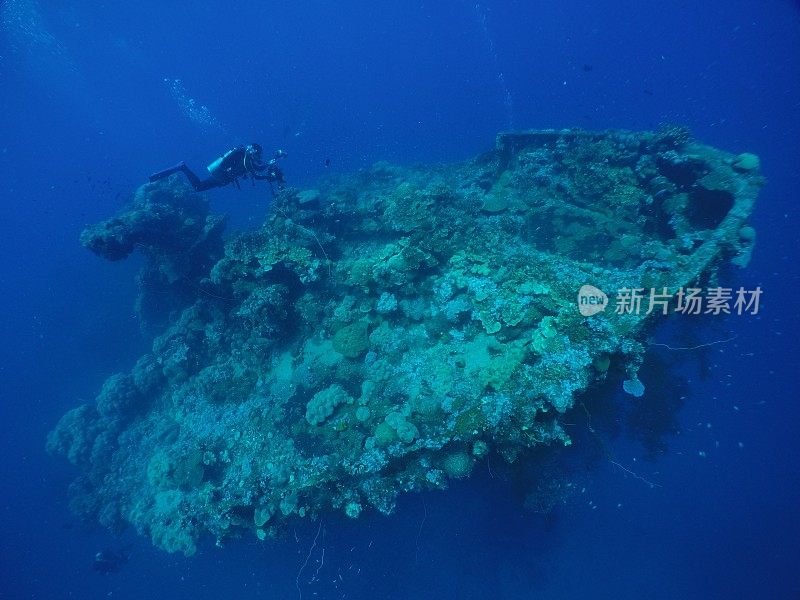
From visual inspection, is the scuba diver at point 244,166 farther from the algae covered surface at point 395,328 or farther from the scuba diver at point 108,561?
the scuba diver at point 108,561

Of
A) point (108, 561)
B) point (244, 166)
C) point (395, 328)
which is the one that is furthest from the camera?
point (108, 561)

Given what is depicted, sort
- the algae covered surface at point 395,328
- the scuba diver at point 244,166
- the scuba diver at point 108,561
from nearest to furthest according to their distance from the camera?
the algae covered surface at point 395,328 → the scuba diver at point 244,166 → the scuba diver at point 108,561

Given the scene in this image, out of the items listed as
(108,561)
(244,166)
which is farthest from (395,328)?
(108,561)

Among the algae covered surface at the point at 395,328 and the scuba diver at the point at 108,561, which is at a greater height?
the algae covered surface at the point at 395,328

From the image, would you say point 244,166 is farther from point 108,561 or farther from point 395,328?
point 108,561

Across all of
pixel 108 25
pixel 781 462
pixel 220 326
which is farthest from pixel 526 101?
pixel 108 25

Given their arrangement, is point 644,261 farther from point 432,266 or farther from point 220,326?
point 220,326

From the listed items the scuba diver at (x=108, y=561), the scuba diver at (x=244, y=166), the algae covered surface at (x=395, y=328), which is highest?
the scuba diver at (x=244, y=166)

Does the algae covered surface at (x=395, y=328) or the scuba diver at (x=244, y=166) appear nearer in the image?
the algae covered surface at (x=395, y=328)

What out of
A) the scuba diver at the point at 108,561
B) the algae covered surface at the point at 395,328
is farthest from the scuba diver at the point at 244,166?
the scuba diver at the point at 108,561
